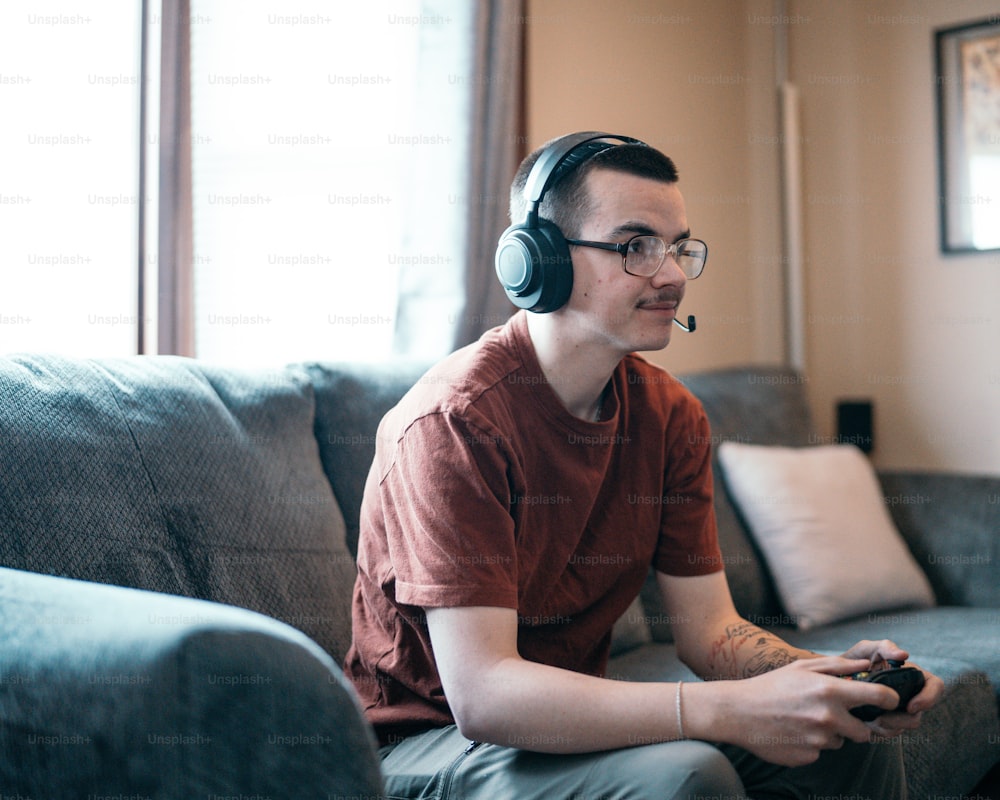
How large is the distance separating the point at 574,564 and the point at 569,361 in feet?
0.90

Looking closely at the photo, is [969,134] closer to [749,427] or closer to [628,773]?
[749,427]

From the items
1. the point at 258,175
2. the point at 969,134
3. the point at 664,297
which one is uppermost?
the point at 969,134

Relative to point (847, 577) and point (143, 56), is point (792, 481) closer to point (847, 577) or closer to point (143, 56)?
point (847, 577)

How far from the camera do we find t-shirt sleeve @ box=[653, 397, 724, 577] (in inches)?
56.3

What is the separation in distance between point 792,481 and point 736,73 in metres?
1.64

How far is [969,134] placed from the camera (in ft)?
9.78

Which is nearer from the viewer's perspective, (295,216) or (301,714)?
(301,714)

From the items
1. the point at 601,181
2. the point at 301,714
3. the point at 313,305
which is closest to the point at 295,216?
the point at 313,305

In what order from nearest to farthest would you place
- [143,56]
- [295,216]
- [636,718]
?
[636,718] < [143,56] < [295,216]

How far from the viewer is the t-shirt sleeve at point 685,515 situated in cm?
143

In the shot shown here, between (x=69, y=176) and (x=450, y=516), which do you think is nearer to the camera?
(x=450, y=516)

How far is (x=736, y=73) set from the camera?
3.38 meters

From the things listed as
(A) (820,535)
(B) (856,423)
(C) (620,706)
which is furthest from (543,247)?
(B) (856,423)

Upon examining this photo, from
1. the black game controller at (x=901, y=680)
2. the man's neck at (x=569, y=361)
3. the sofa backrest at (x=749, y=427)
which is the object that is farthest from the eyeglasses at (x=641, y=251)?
the sofa backrest at (x=749, y=427)
